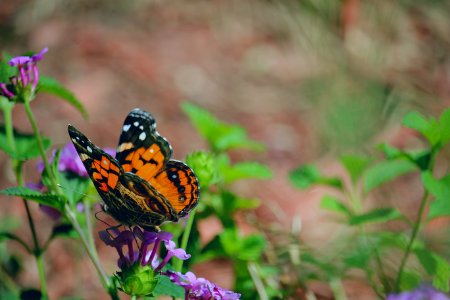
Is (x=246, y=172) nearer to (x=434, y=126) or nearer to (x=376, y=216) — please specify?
(x=376, y=216)

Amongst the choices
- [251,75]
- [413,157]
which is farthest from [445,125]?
[251,75]

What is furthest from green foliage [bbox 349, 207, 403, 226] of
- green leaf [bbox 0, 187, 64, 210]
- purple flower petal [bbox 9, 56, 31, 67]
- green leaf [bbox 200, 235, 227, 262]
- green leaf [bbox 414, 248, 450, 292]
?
purple flower petal [bbox 9, 56, 31, 67]

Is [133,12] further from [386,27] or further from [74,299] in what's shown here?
[74,299]

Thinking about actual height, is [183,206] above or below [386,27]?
below

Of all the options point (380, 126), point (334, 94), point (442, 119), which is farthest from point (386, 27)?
point (442, 119)

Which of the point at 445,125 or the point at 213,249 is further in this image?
the point at 213,249
